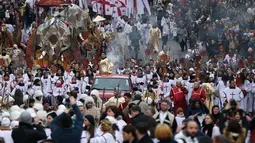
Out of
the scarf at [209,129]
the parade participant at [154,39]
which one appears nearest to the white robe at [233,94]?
the scarf at [209,129]

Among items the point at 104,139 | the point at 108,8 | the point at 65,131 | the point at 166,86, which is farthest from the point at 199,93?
the point at 108,8

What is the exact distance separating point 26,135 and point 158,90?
42.6 ft

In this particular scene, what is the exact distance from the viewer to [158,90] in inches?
1040

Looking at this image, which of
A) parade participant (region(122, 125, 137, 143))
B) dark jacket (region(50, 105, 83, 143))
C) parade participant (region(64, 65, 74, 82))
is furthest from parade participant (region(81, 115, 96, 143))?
parade participant (region(64, 65, 74, 82))

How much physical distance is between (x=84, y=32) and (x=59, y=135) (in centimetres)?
2330

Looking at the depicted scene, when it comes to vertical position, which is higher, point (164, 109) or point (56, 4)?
point (56, 4)

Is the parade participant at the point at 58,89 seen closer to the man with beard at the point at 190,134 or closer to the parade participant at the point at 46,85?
the parade participant at the point at 46,85

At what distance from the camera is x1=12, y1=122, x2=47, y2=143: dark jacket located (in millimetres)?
13625

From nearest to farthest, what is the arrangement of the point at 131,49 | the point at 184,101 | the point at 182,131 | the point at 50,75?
the point at 182,131, the point at 184,101, the point at 50,75, the point at 131,49

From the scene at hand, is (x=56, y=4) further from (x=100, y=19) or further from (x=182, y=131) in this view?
(x=182, y=131)

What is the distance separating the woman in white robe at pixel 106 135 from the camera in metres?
14.0

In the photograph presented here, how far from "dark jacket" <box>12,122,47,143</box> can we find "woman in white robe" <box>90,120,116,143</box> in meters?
0.74

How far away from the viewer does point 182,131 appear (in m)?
13.3

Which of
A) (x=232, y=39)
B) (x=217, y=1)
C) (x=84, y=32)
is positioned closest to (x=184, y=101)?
(x=84, y=32)
